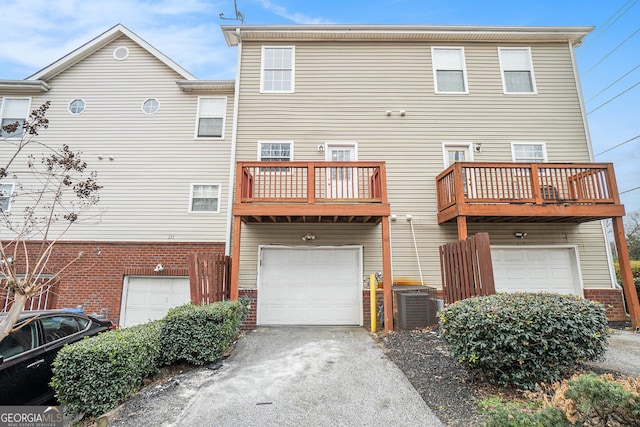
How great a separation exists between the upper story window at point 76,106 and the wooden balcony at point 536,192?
11256mm

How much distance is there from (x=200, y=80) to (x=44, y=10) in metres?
5.38

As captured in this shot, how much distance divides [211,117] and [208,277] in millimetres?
5812

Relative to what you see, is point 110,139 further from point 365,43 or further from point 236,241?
point 365,43

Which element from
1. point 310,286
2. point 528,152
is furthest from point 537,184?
point 310,286

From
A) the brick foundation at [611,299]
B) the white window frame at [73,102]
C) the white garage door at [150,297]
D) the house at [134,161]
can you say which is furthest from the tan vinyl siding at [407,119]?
the white window frame at [73,102]

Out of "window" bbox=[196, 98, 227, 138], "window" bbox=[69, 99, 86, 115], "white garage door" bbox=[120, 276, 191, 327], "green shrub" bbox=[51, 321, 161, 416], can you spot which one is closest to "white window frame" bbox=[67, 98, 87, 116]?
"window" bbox=[69, 99, 86, 115]

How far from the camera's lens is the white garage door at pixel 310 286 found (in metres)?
8.09

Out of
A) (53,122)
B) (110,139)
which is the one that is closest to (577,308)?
(110,139)

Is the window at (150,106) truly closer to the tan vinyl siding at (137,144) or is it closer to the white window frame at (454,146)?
the tan vinyl siding at (137,144)

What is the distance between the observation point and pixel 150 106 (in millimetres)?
9961

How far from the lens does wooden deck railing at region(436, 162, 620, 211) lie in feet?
23.9

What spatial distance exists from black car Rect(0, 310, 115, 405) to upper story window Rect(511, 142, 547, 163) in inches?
423

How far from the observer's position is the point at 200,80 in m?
9.85

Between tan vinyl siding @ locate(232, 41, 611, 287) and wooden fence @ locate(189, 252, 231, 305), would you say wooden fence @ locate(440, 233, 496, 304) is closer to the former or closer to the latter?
tan vinyl siding @ locate(232, 41, 611, 287)
